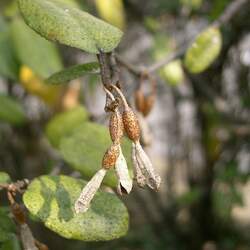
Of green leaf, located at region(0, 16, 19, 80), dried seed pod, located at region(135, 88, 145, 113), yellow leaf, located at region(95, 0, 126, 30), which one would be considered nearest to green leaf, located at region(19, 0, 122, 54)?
dried seed pod, located at region(135, 88, 145, 113)

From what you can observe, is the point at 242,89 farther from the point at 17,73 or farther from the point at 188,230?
the point at 17,73

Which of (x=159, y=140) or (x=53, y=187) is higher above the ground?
(x=159, y=140)

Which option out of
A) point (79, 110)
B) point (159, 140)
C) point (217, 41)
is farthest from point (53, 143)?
point (159, 140)

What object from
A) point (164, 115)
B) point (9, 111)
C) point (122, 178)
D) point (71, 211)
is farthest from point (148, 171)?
point (164, 115)

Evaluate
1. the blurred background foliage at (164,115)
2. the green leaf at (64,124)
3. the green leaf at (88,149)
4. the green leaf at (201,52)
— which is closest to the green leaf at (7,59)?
the blurred background foliage at (164,115)

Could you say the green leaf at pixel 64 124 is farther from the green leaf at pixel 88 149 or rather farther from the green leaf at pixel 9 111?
the green leaf at pixel 88 149

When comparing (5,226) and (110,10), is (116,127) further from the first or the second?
(110,10)

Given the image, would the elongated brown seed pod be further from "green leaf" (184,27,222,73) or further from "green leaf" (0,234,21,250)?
"green leaf" (184,27,222,73)
